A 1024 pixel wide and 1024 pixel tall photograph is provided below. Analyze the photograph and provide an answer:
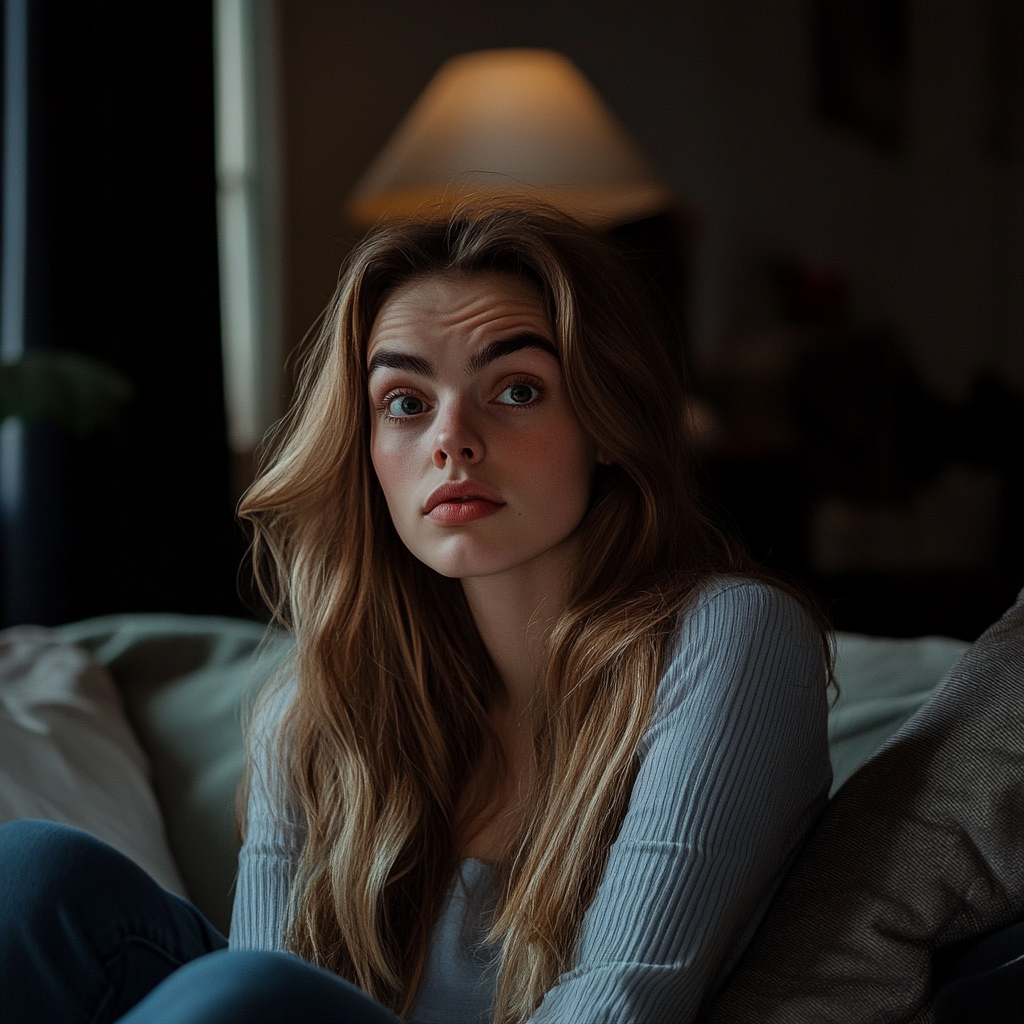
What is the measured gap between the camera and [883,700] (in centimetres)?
124

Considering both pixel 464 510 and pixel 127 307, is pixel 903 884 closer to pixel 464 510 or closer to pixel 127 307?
pixel 464 510

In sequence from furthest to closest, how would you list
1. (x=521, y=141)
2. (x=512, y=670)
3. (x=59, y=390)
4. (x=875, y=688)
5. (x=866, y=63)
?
(x=866, y=63), (x=521, y=141), (x=59, y=390), (x=875, y=688), (x=512, y=670)

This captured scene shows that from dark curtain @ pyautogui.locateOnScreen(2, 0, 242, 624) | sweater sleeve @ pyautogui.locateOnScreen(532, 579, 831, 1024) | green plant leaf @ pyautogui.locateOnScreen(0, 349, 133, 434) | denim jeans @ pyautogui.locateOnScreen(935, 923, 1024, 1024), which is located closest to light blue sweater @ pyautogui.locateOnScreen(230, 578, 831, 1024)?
sweater sleeve @ pyautogui.locateOnScreen(532, 579, 831, 1024)

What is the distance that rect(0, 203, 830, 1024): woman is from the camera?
2.92 feet

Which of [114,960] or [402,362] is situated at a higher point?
[402,362]

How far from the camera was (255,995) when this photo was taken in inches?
28.9

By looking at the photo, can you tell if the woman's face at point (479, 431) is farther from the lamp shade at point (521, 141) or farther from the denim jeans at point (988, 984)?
the lamp shade at point (521, 141)

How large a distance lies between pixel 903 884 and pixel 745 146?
2353 mm

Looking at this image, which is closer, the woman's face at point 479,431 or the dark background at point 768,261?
the woman's face at point 479,431

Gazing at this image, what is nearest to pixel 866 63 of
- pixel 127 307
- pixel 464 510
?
pixel 127 307

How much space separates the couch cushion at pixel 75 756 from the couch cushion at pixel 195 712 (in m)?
0.02

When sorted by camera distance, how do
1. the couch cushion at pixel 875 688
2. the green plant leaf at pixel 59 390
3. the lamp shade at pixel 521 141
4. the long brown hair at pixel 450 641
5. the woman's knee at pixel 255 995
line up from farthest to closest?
the lamp shade at pixel 521 141
the green plant leaf at pixel 59 390
the couch cushion at pixel 875 688
the long brown hair at pixel 450 641
the woman's knee at pixel 255 995

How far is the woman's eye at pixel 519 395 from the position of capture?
1.04 metres

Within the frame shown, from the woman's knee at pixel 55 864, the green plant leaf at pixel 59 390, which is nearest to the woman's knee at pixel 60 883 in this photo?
the woman's knee at pixel 55 864
